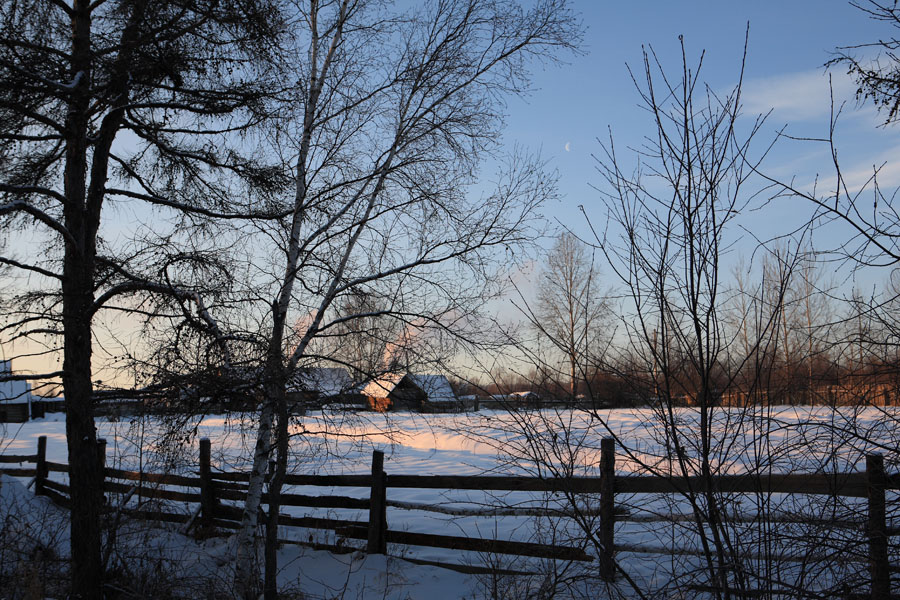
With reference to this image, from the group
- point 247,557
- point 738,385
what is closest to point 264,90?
point 247,557

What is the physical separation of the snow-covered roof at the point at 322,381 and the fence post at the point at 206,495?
4.36m

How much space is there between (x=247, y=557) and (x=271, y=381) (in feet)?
7.80

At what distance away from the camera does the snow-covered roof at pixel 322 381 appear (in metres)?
5.71

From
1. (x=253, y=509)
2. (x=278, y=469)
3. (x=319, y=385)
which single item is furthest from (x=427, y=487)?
(x=278, y=469)

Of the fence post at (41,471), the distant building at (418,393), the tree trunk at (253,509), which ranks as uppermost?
the distant building at (418,393)

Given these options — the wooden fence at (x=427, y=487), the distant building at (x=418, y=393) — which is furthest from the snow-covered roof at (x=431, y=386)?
the wooden fence at (x=427, y=487)

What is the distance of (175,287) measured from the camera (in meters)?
5.95

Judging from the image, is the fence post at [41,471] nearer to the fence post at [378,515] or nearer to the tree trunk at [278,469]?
the fence post at [378,515]

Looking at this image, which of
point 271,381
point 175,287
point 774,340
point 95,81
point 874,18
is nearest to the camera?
point 774,340

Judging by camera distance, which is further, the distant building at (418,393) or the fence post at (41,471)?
the fence post at (41,471)

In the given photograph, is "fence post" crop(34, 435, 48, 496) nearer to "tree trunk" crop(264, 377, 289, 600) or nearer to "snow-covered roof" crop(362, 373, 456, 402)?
"tree trunk" crop(264, 377, 289, 600)

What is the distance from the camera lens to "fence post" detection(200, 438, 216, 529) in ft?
31.8

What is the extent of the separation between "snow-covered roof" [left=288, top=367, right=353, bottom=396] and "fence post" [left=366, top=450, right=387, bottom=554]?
1.75 m

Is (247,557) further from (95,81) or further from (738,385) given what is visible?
(738,385)
